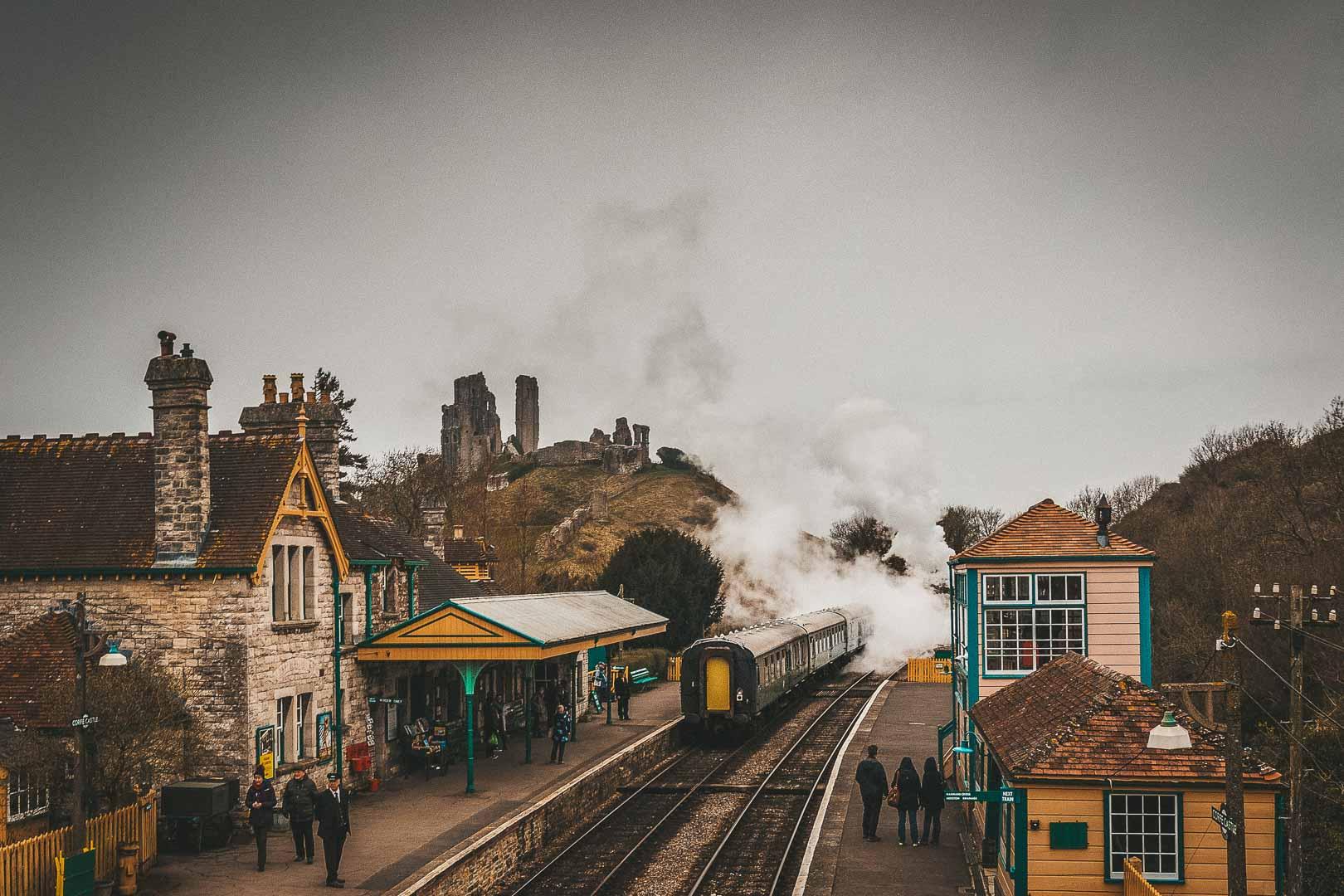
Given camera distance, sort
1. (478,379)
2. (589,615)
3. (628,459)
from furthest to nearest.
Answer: (478,379) < (628,459) < (589,615)

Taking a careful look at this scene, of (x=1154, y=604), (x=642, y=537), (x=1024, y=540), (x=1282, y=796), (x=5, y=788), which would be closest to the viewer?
(x=1282, y=796)

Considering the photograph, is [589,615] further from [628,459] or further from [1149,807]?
[628,459]

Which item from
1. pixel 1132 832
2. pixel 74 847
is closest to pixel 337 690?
pixel 74 847

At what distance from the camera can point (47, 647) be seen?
19.1 meters

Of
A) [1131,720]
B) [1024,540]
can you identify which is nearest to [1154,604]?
[1024,540]

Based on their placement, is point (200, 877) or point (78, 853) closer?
point (78, 853)

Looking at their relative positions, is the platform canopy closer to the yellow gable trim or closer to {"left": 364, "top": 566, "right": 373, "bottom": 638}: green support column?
{"left": 364, "top": 566, "right": 373, "bottom": 638}: green support column

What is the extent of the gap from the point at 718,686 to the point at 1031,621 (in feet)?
40.1

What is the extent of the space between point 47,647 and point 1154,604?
36977mm

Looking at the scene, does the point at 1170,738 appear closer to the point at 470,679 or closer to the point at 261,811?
the point at 261,811

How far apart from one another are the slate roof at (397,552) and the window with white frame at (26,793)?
7130 millimetres

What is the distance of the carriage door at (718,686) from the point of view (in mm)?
31406

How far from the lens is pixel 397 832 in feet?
64.6

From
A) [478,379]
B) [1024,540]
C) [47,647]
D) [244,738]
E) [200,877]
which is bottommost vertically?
[200,877]
